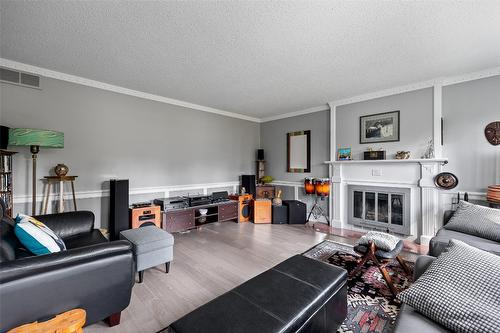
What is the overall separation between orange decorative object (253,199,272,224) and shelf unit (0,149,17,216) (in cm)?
368

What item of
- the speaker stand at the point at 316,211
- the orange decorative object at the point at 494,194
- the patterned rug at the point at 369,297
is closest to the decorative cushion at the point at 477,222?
the orange decorative object at the point at 494,194

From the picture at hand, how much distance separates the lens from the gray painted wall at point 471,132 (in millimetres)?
3031

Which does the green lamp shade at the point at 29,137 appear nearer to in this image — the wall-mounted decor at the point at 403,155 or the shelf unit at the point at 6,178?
the shelf unit at the point at 6,178

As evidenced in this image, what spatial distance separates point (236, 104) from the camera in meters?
4.66

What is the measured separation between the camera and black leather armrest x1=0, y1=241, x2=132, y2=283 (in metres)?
1.21

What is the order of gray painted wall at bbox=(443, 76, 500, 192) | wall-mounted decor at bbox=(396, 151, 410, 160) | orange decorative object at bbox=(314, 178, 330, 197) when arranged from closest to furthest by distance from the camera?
1. gray painted wall at bbox=(443, 76, 500, 192)
2. wall-mounted decor at bbox=(396, 151, 410, 160)
3. orange decorative object at bbox=(314, 178, 330, 197)

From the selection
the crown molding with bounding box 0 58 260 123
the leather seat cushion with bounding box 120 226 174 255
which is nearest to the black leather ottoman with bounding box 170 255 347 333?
the leather seat cushion with bounding box 120 226 174 255

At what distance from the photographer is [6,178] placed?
2.54m

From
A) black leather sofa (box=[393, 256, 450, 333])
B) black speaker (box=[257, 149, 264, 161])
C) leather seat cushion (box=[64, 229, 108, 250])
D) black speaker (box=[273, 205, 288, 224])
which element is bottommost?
black speaker (box=[273, 205, 288, 224])

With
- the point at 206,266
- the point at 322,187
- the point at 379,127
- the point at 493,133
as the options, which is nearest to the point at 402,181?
the point at 379,127

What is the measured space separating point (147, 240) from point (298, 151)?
3838mm

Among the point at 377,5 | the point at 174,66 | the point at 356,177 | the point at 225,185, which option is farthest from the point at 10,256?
the point at 356,177

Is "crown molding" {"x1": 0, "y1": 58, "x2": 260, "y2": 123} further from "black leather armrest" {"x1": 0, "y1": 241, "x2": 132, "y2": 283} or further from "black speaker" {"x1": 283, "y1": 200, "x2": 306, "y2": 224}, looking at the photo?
"black leather armrest" {"x1": 0, "y1": 241, "x2": 132, "y2": 283}

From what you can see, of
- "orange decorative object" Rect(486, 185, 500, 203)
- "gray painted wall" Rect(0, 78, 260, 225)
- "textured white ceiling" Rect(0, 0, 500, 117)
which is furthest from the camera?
"gray painted wall" Rect(0, 78, 260, 225)
